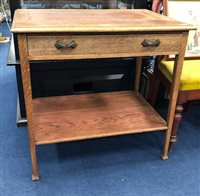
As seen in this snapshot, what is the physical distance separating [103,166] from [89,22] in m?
0.72

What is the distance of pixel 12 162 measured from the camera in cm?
136

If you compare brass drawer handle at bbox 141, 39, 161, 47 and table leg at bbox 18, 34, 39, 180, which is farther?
brass drawer handle at bbox 141, 39, 161, 47

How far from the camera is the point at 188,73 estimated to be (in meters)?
1.30

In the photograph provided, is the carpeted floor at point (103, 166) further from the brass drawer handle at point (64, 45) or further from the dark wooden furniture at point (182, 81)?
the brass drawer handle at point (64, 45)

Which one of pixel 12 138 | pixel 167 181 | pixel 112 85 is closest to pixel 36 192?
pixel 12 138

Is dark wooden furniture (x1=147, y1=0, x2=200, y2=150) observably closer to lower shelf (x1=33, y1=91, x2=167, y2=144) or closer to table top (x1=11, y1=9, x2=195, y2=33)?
lower shelf (x1=33, y1=91, x2=167, y2=144)

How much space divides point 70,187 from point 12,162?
0.34 meters

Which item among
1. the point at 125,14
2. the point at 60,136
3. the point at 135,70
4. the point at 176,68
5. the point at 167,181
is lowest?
the point at 167,181

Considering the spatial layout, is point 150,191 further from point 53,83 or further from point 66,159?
point 53,83

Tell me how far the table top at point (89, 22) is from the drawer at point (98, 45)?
0.03m

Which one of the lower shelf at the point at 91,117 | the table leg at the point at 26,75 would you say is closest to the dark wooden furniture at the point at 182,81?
the lower shelf at the point at 91,117

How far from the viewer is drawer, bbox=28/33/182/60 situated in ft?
3.26

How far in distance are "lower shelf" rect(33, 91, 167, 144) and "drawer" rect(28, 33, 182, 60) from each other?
380 millimetres

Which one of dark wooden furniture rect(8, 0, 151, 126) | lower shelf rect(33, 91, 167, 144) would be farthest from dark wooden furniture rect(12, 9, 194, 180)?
dark wooden furniture rect(8, 0, 151, 126)
